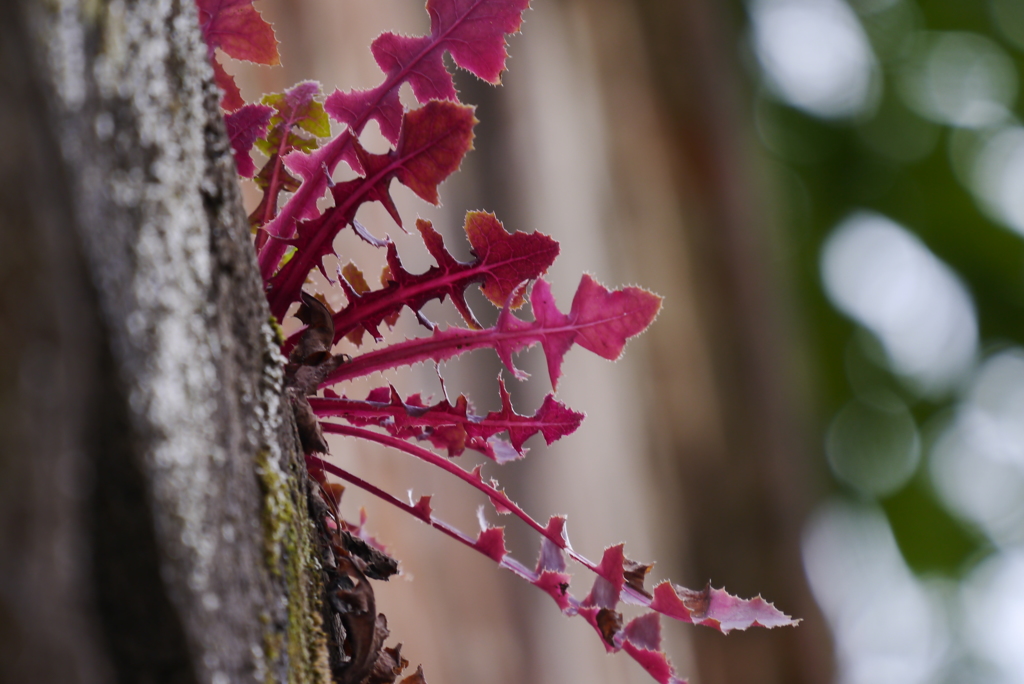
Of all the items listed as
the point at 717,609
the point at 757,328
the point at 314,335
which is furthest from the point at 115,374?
the point at 757,328

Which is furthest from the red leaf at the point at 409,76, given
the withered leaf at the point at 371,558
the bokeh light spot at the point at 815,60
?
the bokeh light spot at the point at 815,60

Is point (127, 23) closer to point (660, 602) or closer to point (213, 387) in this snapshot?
point (213, 387)

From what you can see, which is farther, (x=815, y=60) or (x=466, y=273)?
(x=815, y=60)

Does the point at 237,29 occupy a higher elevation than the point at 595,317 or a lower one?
higher

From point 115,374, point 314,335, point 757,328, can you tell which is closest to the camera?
point 115,374

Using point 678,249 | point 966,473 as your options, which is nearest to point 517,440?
point 678,249

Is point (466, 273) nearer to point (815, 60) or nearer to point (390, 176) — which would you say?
point (390, 176)
